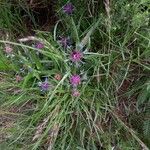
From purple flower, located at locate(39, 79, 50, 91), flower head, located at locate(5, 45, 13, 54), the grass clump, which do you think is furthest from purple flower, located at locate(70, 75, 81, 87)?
flower head, located at locate(5, 45, 13, 54)

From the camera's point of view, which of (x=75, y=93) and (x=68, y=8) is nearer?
(x=75, y=93)

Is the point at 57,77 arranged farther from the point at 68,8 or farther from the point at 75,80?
the point at 68,8

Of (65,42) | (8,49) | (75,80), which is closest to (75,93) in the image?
(75,80)

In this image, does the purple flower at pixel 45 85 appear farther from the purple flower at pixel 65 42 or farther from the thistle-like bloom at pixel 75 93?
the purple flower at pixel 65 42

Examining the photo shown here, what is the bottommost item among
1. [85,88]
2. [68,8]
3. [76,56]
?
[85,88]

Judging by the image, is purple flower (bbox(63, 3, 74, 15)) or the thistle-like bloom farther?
purple flower (bbox(63, 3, 74, 15))

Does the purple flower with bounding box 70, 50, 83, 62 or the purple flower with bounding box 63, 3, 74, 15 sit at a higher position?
the purple flower with bounding box 63, 3, 74, 15

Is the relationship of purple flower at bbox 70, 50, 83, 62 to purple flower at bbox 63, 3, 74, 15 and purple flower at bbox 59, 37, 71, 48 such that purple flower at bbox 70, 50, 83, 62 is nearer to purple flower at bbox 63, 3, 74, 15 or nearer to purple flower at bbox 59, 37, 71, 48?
purple flower at bbox 59, 37, 71, 48

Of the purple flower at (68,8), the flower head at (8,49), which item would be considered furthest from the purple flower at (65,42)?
the flower head at (8,49)

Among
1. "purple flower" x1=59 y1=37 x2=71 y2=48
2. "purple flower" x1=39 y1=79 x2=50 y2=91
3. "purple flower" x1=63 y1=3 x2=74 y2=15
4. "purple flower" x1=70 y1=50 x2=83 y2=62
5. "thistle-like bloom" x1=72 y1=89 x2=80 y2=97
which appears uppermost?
"purple flower" x1=63 y1=3 x2=74 y2=15
